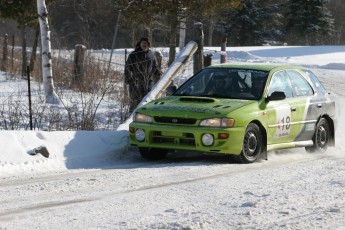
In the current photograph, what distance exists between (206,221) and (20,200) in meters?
2.05

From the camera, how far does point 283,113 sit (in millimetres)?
11133

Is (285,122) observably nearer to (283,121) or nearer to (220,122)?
(283,121)

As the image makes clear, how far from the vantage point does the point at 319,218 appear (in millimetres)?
6633

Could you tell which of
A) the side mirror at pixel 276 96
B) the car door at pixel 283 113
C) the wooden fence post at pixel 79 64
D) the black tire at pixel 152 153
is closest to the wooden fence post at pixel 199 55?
the wooden fence post at pixel 79 64

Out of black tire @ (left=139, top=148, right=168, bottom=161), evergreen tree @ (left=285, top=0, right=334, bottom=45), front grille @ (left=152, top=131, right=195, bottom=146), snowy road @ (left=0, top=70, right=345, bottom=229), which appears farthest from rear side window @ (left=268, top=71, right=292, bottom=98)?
evergreen tree @ (left=285, top=0, right=334, bottom=45)

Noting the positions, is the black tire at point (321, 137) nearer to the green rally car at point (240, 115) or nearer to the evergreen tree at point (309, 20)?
the green rally car at point (240, 115)

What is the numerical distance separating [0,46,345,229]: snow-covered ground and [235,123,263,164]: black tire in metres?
0.18

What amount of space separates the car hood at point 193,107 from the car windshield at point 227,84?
0.34 meters

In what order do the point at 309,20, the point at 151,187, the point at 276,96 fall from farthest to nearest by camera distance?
the point at 309,20, the point at 276,96, the point at 151,187

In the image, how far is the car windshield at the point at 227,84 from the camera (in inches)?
437

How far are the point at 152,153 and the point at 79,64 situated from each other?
25.5 feet

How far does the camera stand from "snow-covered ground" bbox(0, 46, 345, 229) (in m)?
6.55

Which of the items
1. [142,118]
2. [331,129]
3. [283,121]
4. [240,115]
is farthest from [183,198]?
[331,129]

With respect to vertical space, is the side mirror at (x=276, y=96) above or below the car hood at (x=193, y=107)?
above
